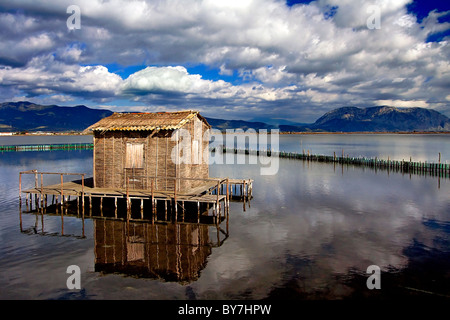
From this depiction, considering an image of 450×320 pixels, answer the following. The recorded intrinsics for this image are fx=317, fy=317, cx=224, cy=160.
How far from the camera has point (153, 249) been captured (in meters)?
16.6

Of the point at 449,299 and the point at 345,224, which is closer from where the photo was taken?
the point at 449,299

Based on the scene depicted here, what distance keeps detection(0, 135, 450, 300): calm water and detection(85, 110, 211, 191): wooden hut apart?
4.14 metres

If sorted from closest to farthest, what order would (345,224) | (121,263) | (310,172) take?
(121,263), (345,224), (310,172)

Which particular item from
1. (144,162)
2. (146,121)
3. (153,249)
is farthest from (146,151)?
(153,249)

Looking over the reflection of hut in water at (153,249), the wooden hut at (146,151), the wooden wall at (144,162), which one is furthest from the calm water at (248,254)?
the wooden hut at (146,151)

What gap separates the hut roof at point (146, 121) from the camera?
23812 mm

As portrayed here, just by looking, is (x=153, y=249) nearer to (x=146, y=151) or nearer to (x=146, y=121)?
(x=146, y=151)

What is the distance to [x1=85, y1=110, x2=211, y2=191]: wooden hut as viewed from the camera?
23906 mm

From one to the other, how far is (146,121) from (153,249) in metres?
11.7

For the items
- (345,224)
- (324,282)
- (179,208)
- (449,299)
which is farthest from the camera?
(179,208)
